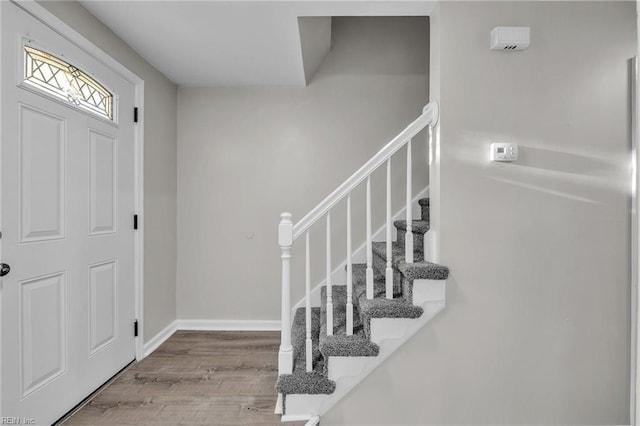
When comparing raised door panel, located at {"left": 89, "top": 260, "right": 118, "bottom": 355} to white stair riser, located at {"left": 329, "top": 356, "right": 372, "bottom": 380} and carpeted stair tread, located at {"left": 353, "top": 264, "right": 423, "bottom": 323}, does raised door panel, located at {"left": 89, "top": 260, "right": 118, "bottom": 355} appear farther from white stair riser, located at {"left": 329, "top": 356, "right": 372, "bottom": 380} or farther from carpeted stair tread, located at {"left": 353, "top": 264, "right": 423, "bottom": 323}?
carpeted stair tread, located at {"left": 353, "top": 264, "right": 423, "bottom": 323}

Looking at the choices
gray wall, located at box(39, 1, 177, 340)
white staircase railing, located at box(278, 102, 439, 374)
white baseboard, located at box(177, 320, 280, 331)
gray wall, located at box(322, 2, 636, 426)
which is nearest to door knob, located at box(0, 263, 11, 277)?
gray wall, located at box(39, 1, 177, 340)

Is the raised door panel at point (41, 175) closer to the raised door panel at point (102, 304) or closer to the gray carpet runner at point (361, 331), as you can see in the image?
the raised door panel at point (102, 304)

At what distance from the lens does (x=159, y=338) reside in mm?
2777

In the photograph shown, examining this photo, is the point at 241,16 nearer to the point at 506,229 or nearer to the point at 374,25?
the point at 374,25

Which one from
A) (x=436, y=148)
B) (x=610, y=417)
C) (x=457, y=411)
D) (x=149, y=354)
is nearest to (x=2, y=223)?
(x=149, y=354)

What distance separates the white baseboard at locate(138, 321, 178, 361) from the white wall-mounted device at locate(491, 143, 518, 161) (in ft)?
9.12

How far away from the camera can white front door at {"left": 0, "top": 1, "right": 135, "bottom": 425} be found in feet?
5.00

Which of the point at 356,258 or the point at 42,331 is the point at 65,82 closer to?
the point at 42,331

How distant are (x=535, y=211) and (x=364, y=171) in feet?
3.21

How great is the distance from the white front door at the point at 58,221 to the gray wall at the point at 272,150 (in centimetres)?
76

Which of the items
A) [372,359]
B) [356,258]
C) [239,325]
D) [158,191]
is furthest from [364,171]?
[239,325]

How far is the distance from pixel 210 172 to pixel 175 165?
328 mm

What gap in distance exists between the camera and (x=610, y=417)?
1810 millimetres

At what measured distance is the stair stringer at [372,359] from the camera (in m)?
1.78
